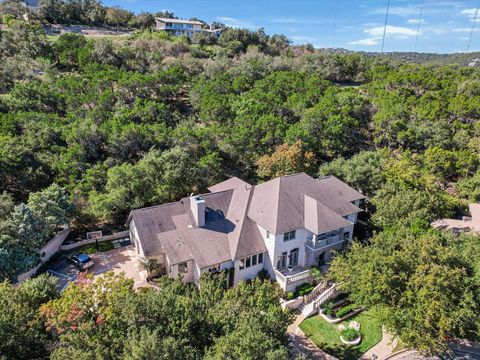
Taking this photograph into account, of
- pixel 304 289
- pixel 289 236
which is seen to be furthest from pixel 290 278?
pixel 289 236

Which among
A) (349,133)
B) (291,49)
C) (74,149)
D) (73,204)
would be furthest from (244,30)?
(73,204)

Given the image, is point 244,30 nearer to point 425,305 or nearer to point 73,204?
point 73,204

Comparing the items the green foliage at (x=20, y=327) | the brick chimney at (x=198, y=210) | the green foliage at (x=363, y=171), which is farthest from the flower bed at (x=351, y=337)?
the green foliage at (x=363, y=171)

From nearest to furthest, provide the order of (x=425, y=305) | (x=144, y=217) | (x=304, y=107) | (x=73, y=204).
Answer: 1. (x=425, y=305)
2. (x=144, y=217)
3. (x=73, y=204)
4. (x=304, y=107)

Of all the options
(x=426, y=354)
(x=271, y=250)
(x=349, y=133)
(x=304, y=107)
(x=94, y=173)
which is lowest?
(x=426, y=354)

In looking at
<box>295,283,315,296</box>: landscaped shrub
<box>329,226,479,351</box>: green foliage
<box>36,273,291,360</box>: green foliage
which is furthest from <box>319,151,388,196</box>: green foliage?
<box>36,273,291,360</box>: green foliage

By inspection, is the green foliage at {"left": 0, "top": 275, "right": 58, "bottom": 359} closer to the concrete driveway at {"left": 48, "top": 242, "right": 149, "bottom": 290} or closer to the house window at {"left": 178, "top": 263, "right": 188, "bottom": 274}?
the concrete driveway at {"left": 48, "top": 242, "right": 149, "bottom": 290}
